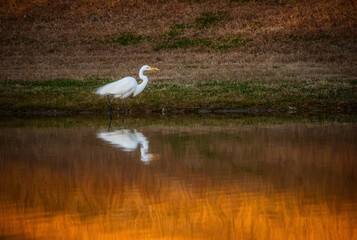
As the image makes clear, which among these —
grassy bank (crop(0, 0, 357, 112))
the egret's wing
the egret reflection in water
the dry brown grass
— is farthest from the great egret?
the dry brown grass

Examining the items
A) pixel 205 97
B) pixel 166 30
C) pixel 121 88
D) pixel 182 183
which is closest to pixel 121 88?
pixel 121 88

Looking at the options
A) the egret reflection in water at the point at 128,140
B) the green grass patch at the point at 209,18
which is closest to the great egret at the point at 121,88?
the egret reflection in water at the point at 128,140

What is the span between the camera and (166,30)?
46125mm

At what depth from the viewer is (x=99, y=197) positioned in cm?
1009

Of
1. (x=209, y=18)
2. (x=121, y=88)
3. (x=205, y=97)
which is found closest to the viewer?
(x=121, y=88)

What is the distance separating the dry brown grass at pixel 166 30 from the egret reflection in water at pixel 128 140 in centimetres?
1204

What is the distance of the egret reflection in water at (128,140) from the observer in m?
14.5

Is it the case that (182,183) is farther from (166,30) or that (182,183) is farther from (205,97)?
(166,30)

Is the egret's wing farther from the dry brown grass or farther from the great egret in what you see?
the dry brown grass

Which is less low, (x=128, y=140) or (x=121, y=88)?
(x=121, y=88)

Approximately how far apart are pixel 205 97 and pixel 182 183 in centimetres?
1430

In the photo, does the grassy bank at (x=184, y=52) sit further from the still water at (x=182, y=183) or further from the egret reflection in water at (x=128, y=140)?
the still water at (x=182, y=183)

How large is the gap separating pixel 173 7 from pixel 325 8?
12.0 meters

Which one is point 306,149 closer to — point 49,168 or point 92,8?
point 49,168
